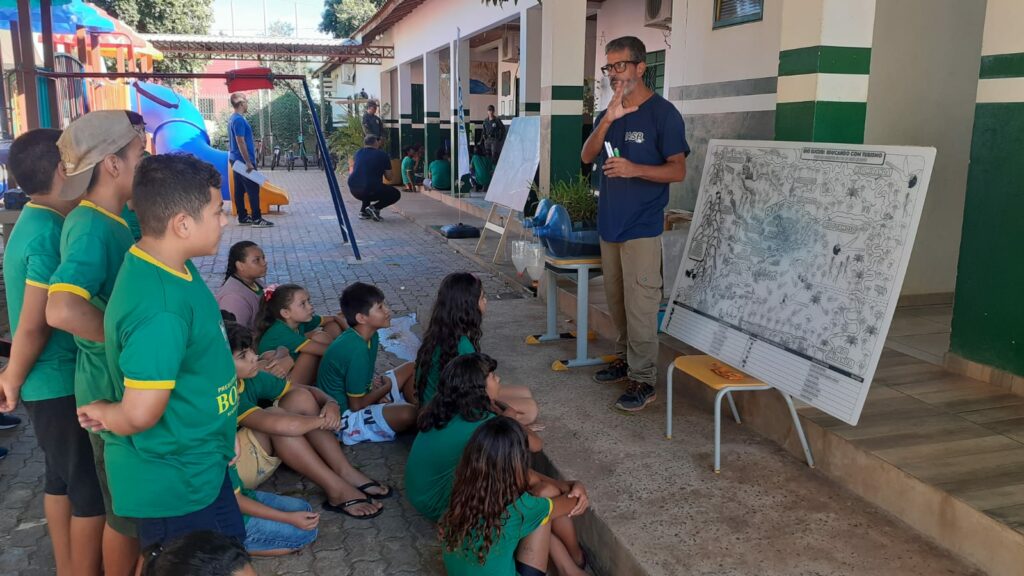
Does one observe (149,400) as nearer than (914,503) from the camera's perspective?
Yes

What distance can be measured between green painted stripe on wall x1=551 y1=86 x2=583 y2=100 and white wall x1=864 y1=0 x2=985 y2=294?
273cm

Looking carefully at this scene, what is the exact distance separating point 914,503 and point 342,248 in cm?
794

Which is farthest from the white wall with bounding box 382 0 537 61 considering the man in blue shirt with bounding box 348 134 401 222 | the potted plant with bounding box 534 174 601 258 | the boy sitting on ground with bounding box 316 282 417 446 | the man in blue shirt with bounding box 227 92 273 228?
the boy sitting on ground with bounding box 316 282 417 446

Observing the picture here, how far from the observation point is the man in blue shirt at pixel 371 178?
38.9 feet

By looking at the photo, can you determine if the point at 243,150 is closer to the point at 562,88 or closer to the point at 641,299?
the point at 562,88

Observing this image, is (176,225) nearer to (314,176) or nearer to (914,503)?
(914,503)

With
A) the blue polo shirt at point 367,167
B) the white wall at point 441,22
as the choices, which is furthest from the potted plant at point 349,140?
the blue polo shirt at point 367,167

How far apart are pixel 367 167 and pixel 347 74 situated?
23022 mm

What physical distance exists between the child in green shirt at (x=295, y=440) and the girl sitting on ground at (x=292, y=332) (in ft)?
1.98

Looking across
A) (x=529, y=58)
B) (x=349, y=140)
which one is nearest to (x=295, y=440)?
(x=529, y=58)

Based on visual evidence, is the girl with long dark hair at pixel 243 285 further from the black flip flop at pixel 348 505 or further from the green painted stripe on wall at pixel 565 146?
the green painted stripe on wall at pixel 565 146

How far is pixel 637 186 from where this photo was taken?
3.92 metres

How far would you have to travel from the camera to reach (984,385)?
3.60 m

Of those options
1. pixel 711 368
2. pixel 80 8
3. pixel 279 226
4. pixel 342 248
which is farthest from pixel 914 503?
pixel 80 8
